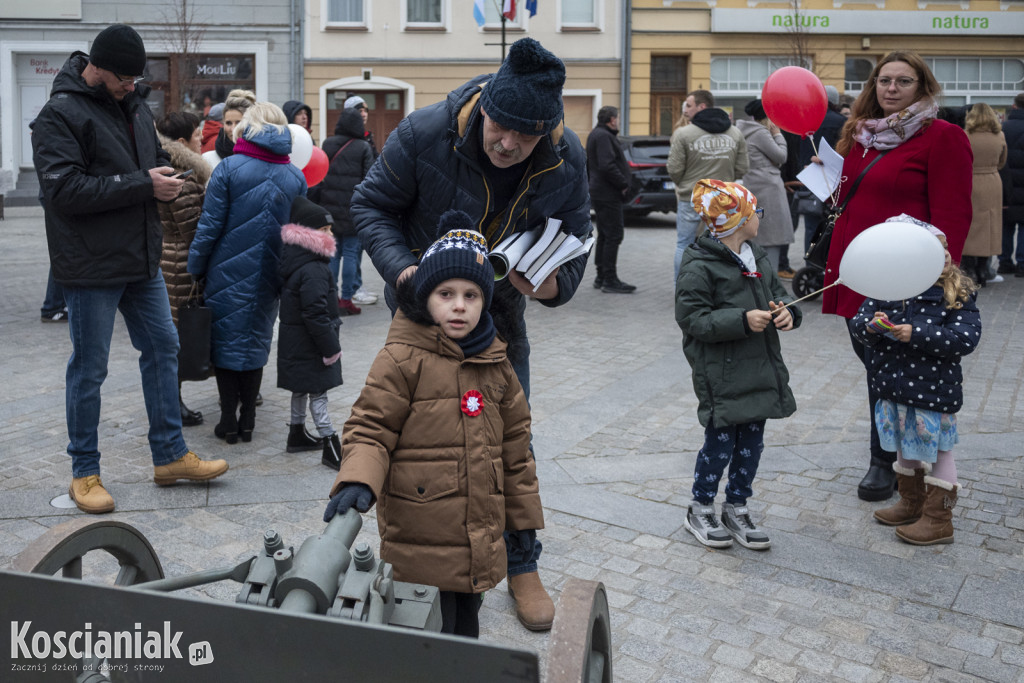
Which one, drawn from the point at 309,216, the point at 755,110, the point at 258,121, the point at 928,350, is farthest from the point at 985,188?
the point at 258,121

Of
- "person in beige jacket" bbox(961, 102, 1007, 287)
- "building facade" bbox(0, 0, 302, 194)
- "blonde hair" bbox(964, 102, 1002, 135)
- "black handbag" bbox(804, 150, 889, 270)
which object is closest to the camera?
"black handbag" bbox(804, 150, 889, 270)

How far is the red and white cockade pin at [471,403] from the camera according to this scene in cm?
294

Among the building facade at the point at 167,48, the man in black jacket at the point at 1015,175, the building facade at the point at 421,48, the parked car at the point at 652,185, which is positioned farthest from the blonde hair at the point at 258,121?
the building facade at the point at 421,48

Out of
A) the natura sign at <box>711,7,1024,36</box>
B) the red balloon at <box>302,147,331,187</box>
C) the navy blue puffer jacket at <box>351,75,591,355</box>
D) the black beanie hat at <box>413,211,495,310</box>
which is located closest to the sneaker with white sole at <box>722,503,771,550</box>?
the navy blue puffer jacket at <box>351,75,591,355</box>

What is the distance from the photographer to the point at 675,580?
4090 millimetres

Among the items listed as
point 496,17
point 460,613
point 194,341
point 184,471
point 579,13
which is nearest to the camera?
point 460,613

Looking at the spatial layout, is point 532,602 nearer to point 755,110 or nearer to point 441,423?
point 441,423

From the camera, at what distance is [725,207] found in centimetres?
430

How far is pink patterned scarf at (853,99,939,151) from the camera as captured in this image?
4.83 m

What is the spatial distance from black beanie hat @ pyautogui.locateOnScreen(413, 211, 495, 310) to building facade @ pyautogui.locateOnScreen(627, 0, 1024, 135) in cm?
2480

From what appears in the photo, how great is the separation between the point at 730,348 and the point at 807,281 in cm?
659

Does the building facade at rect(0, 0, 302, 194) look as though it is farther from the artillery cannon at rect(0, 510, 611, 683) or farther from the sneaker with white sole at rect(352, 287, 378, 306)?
the artillery cannon at rect(0, 510, 611, 683)

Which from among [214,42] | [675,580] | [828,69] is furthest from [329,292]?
[828,69]

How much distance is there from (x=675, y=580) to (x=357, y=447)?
1.87 m
